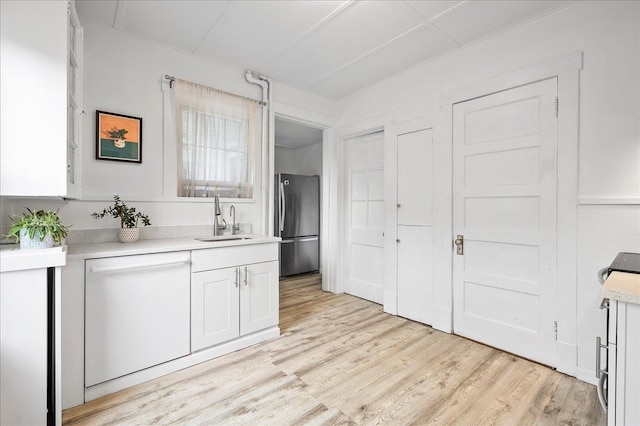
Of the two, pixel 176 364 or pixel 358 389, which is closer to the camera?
pixel 358 389

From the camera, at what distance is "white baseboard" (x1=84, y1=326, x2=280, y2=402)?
1.80 m

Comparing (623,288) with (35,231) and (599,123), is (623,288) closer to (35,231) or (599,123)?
(599,123)

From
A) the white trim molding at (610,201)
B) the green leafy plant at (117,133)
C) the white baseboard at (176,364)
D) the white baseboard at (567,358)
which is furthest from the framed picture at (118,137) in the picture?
the white baseboard at (567,358)

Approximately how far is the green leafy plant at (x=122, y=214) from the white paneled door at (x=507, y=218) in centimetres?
277

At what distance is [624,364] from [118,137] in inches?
129

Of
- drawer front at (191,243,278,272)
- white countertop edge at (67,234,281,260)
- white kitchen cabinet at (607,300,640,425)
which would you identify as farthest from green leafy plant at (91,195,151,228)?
white kitchen cabinet at (607,300,640,425)

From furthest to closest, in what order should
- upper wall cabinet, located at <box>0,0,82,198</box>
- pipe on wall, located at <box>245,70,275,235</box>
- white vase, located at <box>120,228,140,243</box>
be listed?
pipe on wall, located at <box>245,70,275,235</box> → white vase, located at <box>120,228,140,243</box> → upper wall cabinet, located at <box>0,0,82,198</box>

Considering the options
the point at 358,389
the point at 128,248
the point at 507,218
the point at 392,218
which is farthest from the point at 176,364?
the point at 507,218

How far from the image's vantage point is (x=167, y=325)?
2.04 m

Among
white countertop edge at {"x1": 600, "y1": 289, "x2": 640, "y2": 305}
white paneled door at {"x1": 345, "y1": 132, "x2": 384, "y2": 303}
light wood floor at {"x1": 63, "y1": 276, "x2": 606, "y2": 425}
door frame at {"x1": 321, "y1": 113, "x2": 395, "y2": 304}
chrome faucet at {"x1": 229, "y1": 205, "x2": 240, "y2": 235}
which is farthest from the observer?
door frame at {"x1": 321, "y1": 113, "x2": 395, "y2": 304}

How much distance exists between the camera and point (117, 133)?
2.37 m

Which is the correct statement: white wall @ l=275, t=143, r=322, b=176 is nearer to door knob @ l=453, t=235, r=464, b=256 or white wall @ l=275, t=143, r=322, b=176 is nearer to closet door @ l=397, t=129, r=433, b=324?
closet door @ l=397, t=129, r=433, b=324

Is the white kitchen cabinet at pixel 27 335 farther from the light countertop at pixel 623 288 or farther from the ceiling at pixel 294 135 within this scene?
the ceiling at pixel 294 135

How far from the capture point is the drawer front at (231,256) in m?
2.18
